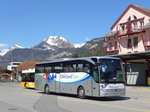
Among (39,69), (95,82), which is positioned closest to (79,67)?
(95,82)

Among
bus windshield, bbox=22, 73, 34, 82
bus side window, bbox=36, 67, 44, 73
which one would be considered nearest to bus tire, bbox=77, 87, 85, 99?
bus side window, bbox=36, 67, 44, 73

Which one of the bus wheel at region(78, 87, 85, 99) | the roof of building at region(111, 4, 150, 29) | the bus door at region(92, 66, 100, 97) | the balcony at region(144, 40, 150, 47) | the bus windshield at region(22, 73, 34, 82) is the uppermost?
the roof of building at region(111, 4, 150, 29)

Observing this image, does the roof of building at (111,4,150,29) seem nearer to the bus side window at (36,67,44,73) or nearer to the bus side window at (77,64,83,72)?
the bus side window at (36,67,44,73)

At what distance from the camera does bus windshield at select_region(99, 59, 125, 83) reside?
1822 centimetres

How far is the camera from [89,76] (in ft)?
62.8

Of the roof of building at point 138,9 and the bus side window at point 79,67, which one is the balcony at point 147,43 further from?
the bus side window at point 79,67

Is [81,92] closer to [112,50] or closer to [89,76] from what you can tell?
[89,76]

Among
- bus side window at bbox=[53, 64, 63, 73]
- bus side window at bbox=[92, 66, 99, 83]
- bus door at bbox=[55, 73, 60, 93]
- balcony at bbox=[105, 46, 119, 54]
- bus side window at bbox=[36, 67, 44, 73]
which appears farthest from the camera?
balcony at bbox=[105, 46, 119, 54]

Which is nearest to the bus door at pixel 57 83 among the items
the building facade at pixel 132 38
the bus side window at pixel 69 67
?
the bus side window at pixel 69 67

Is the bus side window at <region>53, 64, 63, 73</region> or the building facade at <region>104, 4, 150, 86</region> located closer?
the bus side window at <region>53, 64, 63, 73</region>

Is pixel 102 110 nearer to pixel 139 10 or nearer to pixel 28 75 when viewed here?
pixel 28 75

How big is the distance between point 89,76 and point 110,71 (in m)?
1.59

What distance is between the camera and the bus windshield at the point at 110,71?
18.2 metres

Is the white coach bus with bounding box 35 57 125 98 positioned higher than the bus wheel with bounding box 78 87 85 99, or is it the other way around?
the white coach bus with bounding box 35 57 125 98
